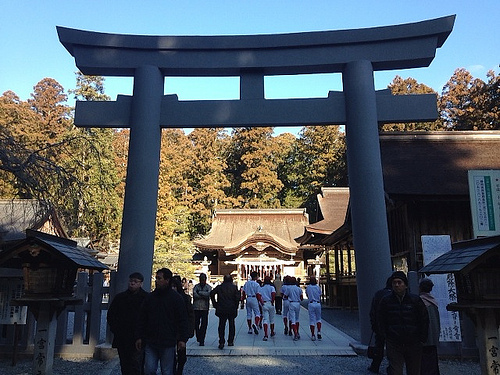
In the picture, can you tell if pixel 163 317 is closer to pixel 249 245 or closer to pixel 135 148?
pixel 135 148

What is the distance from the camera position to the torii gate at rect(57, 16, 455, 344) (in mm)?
7004

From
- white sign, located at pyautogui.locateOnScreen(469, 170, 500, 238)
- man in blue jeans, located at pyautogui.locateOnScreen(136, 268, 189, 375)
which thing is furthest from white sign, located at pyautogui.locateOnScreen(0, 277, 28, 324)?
white sign, located at pyautogui.locateOnScreen(469, 170, 500, 238)

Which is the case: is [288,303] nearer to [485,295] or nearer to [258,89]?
[258,89]

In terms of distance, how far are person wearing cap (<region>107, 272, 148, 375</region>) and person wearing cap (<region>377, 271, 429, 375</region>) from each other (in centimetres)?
258

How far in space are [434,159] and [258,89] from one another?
595 centimetres

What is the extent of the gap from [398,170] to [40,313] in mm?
8644

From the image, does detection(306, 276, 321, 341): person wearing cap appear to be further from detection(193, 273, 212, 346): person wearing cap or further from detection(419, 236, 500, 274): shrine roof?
detection(419, 236, 500, 274): shrine roof

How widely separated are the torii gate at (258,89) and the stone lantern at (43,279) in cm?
210

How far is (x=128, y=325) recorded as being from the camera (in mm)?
4277

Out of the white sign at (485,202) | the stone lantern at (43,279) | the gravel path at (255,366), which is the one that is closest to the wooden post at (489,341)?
the gravel path at (255,366)

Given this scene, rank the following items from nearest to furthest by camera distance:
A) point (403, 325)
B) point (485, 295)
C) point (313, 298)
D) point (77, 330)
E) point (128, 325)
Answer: point (403, 325) → point (485, 295) → point (128, 325) → point (77, 330) → point (313, 298)

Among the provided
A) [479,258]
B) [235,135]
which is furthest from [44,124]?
[479,258]

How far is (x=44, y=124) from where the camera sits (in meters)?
31.2

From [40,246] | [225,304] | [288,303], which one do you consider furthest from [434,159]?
[40,246]
